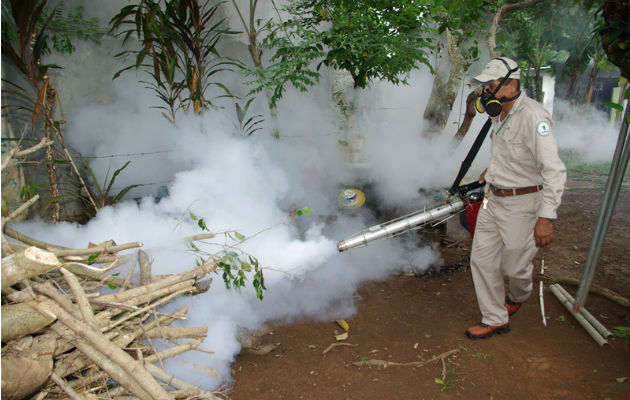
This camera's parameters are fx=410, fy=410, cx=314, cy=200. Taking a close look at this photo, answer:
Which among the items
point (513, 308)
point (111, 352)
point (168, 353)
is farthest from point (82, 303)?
point (513, 308)

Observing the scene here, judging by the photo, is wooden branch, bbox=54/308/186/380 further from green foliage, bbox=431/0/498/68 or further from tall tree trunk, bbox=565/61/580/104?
tall tree trunk, bbox=565/61/580/104

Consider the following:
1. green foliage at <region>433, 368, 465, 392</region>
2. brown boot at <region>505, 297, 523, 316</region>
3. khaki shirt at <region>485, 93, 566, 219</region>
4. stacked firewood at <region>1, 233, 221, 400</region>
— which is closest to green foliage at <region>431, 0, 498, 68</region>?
khaki shirt at <region>485, 93, 566, 219</region>

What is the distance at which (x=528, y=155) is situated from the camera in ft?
9.39

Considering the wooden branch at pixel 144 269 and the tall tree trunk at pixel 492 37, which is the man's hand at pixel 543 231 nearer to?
the wooden branch at pixel 144 269

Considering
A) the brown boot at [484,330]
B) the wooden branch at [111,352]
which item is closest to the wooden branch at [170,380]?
the wooden branch at [111,352]

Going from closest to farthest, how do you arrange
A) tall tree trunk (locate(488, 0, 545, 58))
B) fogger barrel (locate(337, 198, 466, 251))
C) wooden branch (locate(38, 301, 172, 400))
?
wooden branch (locate(38, 301, 172, 400)) < fogger barrel (locate(337, 198, 466, 251)) < tall tree trunk (locate(488, 0, 545, 58))

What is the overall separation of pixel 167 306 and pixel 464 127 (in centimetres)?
475

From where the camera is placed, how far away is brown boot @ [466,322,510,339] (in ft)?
10.1

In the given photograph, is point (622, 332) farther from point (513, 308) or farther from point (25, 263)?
point (25, 263)

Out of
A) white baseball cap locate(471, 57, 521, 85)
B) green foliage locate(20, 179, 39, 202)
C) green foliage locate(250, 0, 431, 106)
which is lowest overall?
green foliage locate(20, 179, 39, 202)

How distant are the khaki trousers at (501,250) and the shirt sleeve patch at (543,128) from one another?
1.51 feet

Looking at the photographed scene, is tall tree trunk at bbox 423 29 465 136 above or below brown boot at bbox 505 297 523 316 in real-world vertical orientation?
above

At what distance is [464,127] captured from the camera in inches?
233

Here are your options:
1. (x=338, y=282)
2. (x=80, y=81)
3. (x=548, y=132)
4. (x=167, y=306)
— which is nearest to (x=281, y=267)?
(x=338, y=282)
